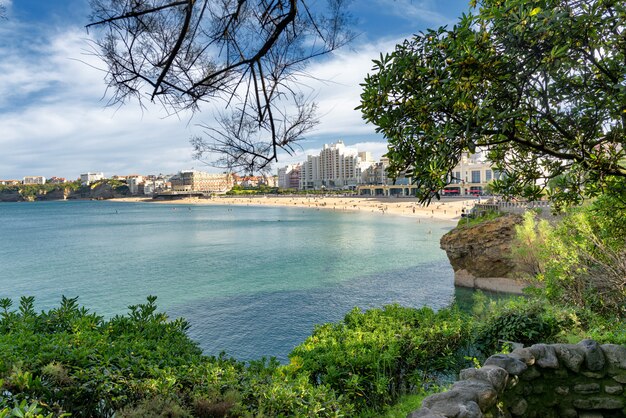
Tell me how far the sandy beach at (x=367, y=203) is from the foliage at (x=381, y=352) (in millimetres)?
23552

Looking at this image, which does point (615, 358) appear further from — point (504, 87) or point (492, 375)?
point (504, 87)

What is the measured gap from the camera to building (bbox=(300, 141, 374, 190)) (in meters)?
167

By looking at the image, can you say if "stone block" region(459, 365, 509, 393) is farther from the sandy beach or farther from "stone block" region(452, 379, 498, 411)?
the sandy beach

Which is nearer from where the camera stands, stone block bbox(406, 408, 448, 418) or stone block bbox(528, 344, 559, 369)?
stone block bbox(406, 408, 448, 418)

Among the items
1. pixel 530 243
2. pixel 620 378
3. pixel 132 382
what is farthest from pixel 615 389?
pixel 530 243

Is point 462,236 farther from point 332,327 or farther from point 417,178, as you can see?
point 417,178

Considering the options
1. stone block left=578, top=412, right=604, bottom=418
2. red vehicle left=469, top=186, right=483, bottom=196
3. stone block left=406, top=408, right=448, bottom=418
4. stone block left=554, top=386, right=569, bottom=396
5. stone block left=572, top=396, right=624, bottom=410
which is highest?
red vehicle left=469, top=186, right=483, bottom=196

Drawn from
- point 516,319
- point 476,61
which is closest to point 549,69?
point 476,61

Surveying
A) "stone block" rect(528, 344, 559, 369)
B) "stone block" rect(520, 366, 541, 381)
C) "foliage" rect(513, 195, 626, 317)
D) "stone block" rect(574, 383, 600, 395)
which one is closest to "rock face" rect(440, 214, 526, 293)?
"foliage" rect(513, 195, 626, 317)

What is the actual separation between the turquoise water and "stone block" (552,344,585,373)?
11.1 meters

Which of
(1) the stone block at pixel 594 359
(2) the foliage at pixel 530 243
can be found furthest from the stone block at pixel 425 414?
(2) the foliage at pixel 530 243

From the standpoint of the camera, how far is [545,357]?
4.52 meters

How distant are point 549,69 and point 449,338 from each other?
669cm

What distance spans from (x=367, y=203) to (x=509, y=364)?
11215 centimetres
